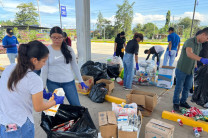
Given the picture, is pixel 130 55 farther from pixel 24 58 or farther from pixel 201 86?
pixel 24 58

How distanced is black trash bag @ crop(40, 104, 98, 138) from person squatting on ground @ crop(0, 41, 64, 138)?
17.2 inches

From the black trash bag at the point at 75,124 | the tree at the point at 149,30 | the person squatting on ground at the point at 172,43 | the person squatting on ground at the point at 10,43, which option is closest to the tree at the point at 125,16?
the tree at the point at 149,30

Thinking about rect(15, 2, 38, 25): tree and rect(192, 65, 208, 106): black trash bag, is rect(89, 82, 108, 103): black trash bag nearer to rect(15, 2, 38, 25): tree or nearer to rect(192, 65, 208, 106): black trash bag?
rect(192, 65, 208, 106): black trash bag

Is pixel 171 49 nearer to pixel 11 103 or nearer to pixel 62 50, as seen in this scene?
pixel 62 50

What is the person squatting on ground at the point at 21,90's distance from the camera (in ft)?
3.34

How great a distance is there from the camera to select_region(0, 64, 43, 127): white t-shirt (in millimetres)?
1025

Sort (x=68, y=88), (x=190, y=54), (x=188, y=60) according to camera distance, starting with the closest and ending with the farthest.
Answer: (x=68, y=88) < (x=190, y=54) < (x=188, y=60)

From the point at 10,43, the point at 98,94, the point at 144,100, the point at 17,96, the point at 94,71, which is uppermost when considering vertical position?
the point at 10,43

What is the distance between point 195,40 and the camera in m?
2.55

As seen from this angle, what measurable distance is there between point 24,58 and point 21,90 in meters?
0.24

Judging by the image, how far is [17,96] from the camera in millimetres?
1053

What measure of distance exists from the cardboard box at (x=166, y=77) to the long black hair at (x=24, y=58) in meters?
3.85

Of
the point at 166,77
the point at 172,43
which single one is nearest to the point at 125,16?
the point at 172,43

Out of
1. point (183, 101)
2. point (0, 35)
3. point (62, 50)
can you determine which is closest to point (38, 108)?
point (62, 50)
